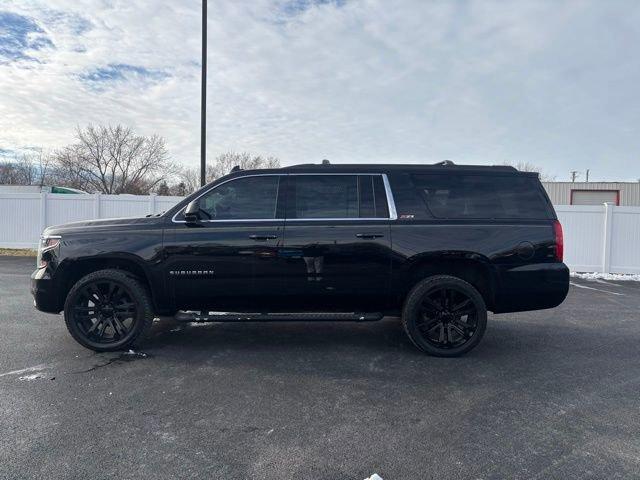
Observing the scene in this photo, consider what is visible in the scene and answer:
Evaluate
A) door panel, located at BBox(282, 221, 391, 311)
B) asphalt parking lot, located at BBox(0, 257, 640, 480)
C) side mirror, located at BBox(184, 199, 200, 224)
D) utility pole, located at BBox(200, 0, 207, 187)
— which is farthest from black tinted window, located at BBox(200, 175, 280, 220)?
utility pole, located at BBox(200, 0, 207, 187)

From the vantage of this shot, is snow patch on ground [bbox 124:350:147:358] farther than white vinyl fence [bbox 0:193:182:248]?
No

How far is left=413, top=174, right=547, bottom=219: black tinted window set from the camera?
4.79 metres

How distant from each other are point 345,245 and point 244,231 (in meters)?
1.08

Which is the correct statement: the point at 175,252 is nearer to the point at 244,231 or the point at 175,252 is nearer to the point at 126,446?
the point at 244,231

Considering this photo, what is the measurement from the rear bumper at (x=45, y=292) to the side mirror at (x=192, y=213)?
1.62 metres

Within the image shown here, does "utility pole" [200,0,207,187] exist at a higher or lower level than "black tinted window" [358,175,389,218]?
higher

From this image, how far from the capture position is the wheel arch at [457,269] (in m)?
4.69

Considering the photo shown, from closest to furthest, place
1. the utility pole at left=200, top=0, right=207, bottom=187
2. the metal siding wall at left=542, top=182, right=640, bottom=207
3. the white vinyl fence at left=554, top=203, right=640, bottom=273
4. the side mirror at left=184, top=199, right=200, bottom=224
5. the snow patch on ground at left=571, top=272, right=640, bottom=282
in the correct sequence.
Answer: the side mirror at left=184, top=199, right=200, bottom=224, the snow patch on ground at left=571, top=272, right=640, bottom=282, the white vinyl fence at left=554, top=203, right=640, bottom=273, the utility pole at left=200, top=0, right=207, bottom=187, the metal siding wall at left=542, top=182, right=640, bottom=207

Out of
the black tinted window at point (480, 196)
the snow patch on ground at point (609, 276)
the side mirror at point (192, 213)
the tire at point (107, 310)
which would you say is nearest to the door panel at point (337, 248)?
the black tinted window at point (480, 196)

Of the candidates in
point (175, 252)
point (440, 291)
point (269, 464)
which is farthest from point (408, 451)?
point (175, 252)

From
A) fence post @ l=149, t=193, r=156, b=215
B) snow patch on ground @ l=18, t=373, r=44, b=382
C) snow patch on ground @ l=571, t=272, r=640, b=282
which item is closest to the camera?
snow patch on ground @ l=18, t=373, r=44, b=382

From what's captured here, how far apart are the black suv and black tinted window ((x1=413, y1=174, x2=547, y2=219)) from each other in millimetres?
12

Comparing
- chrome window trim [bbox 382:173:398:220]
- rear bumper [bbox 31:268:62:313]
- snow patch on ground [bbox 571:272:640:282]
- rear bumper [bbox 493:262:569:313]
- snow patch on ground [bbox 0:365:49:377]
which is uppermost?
chrome window trim [bbox 382:173:398:220]

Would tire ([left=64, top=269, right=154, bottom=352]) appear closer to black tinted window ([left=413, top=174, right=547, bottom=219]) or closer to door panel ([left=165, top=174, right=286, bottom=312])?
door panel ([left=165, top=174, right=286, bottom=312])
